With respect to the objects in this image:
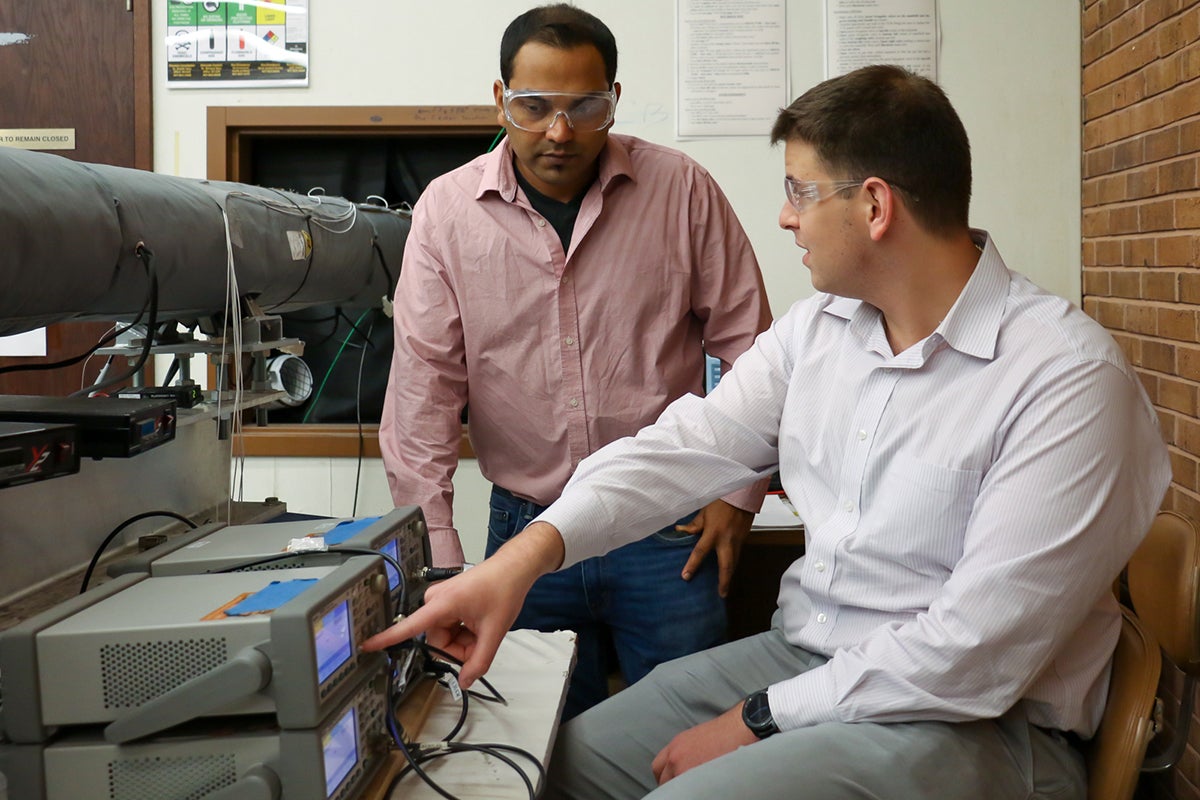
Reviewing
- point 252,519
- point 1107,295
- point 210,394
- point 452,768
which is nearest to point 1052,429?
point 452,768

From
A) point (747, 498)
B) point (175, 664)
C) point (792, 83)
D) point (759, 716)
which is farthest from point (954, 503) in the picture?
point (792, 83)

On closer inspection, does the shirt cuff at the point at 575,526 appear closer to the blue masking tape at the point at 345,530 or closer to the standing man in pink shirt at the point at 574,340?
the blue masking tape at the point at 345,530

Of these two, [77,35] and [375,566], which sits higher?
[77,35]

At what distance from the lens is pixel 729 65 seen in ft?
9.39

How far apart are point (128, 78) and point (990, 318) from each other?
2596 millimetres

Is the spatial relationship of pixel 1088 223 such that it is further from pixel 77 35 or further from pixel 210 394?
pixel 77 35

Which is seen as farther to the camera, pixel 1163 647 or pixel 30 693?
pixel 1163 647

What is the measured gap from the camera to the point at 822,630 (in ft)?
4.42

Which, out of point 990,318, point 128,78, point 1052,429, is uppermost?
point 128,78

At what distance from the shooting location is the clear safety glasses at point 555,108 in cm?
178

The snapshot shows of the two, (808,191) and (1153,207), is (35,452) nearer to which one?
(808,191)

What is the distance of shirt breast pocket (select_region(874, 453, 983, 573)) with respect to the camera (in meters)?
1.22

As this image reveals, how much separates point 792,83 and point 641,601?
5.41 ft

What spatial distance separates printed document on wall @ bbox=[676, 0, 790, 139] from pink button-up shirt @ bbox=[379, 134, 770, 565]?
3.20 feet
